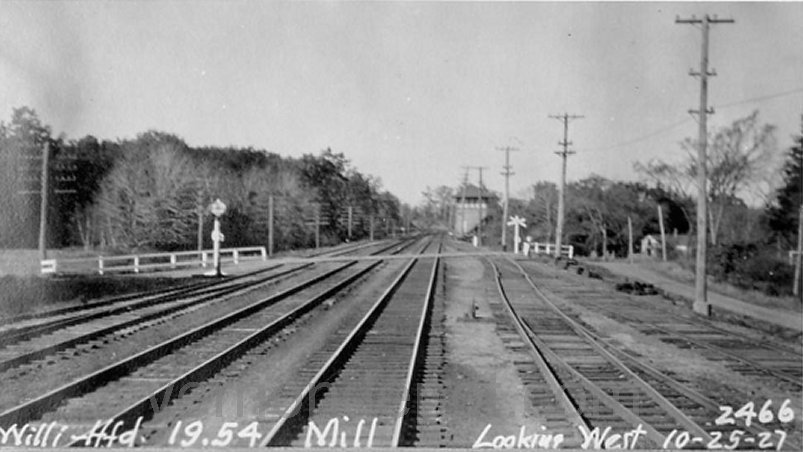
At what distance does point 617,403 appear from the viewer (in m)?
6.29

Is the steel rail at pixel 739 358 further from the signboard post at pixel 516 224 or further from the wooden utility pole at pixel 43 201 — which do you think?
the signboard post at pixel 516 224

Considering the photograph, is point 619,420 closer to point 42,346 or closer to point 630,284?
point 42,346

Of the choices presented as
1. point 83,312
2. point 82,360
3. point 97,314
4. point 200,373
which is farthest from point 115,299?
point 200,373

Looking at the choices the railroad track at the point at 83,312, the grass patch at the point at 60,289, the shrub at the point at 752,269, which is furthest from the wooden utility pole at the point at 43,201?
the shrub at the point at 752,269

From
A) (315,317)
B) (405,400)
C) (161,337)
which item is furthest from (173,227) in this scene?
(405,400)

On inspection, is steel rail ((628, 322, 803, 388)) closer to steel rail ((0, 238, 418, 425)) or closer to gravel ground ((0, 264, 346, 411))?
steel rail ((0, 238, 418, 425))

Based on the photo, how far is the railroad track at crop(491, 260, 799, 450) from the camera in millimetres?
5352

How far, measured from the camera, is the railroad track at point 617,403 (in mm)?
5352

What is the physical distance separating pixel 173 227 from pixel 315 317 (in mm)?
12415

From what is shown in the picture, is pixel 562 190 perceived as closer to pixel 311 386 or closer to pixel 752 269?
pixel 752 269

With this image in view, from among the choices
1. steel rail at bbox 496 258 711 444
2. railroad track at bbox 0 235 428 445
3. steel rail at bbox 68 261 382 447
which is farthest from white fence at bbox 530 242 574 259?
railroad track at bbox 0 235 428 445

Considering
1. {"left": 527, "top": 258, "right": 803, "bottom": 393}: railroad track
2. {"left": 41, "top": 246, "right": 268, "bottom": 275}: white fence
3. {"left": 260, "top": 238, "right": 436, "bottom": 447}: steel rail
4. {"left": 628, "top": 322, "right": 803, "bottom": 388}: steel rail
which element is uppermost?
{"left": 41, "top": 246, "right": 268, "bottom": 275}: white fence

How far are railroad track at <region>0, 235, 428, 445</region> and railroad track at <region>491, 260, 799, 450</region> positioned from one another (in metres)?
3.81

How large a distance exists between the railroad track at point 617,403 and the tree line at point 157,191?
4590mm
